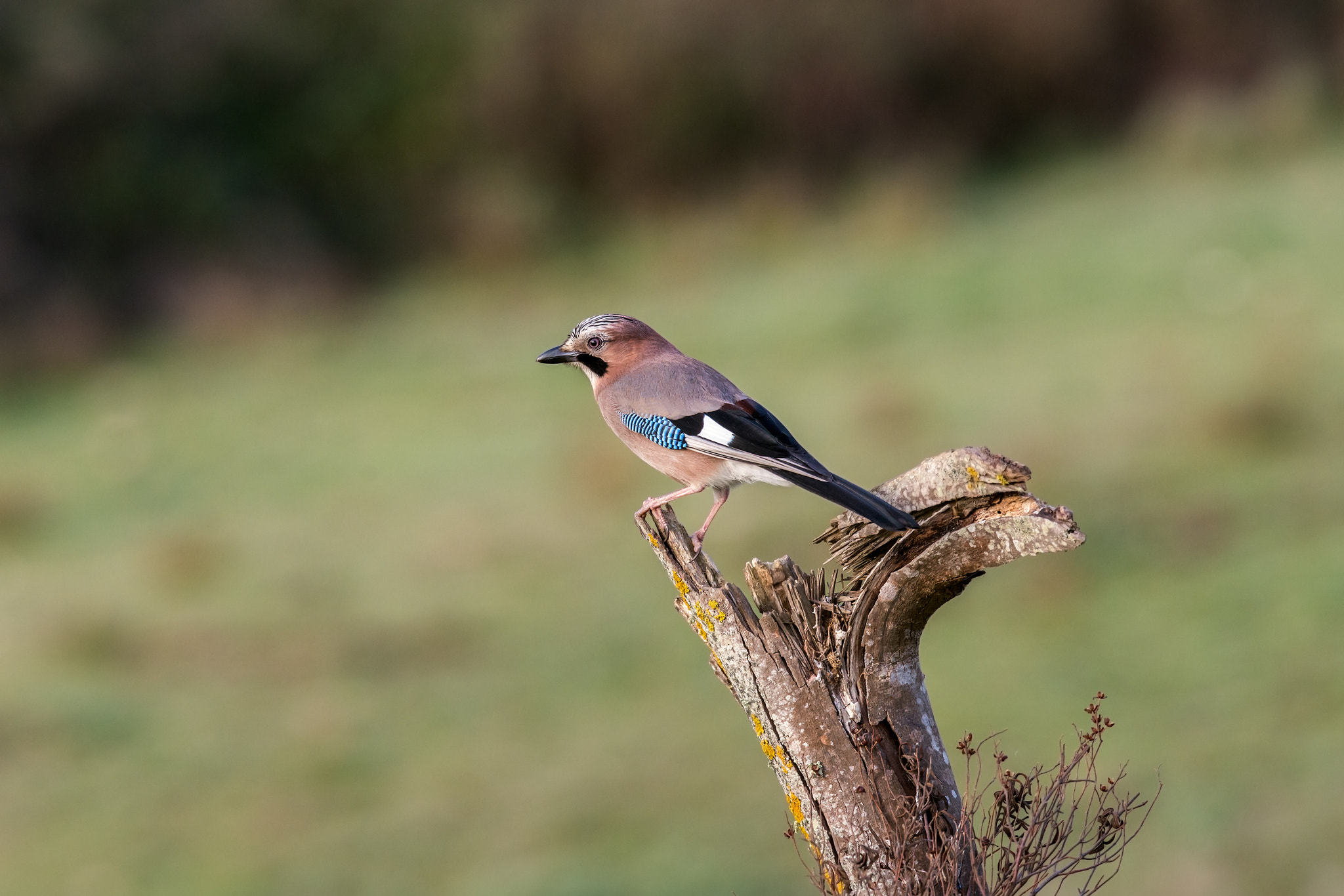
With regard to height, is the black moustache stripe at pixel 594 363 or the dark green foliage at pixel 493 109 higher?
the dark green foliage at pixel 493 109

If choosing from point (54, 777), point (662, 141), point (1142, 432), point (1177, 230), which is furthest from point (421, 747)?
point (662, 141)

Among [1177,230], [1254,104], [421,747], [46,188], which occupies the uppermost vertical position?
[46,188]

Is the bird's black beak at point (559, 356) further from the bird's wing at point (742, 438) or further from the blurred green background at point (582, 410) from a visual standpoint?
the blurred green background at point (582, 410)

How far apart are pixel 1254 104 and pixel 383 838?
83.1 ft

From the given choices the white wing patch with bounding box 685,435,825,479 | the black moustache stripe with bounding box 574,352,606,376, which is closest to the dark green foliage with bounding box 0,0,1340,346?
the black moustache stripe with bounding box 574,352,606,376

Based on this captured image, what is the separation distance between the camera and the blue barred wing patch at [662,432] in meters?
5.30

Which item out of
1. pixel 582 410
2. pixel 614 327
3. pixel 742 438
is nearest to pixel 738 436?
pixel 742 438

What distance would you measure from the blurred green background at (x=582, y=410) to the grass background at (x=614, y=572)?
0.06 metres

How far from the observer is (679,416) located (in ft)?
17.4

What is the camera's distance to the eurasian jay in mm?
5121

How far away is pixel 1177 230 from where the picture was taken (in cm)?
2527

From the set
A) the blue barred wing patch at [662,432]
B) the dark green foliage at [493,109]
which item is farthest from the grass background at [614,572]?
the blue barred wing patch at [662,432]

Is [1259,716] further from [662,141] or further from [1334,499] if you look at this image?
[662,141]

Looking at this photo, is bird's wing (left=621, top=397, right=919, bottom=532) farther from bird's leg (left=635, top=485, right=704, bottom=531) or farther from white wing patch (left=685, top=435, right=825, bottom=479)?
bird's leg (left=635, top=485, right=704, bottom=531)
